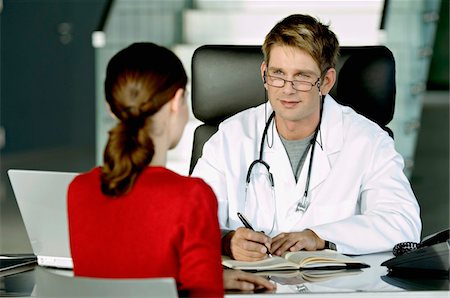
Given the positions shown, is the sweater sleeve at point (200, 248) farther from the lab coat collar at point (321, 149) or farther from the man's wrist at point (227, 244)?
the lab coat collar at point (321, 149)

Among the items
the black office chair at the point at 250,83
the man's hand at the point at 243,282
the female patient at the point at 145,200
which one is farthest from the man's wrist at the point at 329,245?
the female patient at the point at 145,200

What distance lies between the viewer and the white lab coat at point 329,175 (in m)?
2.58

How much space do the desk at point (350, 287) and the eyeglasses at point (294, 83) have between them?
24.3 inches

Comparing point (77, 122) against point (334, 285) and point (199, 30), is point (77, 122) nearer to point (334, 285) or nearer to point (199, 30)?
point (199, 30)

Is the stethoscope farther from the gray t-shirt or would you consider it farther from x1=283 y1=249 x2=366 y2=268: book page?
x1=283 y1=249 x2=366 y2=268: book page

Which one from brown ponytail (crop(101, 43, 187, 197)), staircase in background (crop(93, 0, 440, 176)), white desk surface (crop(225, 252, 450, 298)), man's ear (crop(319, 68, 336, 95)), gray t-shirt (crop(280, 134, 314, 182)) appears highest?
brown ponytail (crop(101, 43, 187, 197))

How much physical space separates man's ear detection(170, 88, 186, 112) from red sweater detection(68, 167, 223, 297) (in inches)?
4.6

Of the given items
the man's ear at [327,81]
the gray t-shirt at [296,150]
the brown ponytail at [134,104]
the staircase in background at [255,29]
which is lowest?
the staircase in background at [255,29]

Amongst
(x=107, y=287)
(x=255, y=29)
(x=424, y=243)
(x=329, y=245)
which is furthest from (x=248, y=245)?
(x=255, y=29)

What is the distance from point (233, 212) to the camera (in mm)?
2727

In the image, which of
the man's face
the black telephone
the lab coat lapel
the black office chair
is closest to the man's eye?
the man's face

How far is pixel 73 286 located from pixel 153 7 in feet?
16.0

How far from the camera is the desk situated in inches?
76.7

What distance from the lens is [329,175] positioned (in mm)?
2725
